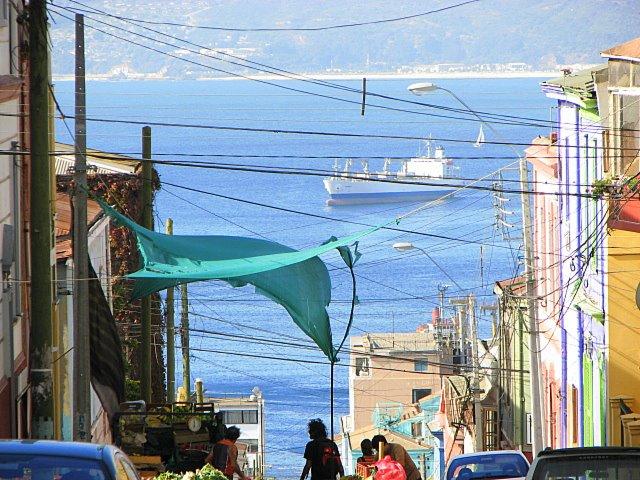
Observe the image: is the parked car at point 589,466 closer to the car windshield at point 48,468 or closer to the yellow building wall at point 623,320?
the car windshield at point 48,468

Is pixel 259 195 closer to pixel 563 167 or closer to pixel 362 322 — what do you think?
pixel 362 322

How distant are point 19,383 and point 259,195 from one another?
5507 inches

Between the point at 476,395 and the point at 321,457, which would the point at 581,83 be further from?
the point at 476,395

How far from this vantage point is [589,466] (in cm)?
1145

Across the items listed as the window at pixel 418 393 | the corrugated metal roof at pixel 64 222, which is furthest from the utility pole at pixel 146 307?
the window at pixel 418 393

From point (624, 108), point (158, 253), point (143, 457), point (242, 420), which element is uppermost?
point (624, 108)

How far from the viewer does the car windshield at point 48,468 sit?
29.4 ft

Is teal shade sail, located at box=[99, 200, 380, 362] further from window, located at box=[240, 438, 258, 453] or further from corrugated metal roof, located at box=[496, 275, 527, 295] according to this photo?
window, located at box=[240, 438, 258, 453]

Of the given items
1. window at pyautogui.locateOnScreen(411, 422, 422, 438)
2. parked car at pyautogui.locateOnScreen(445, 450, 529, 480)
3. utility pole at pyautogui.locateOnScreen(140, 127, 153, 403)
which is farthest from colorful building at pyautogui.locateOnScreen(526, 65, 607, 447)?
window at pyautogui.locateOnScreen(411, 422, 422, 438)

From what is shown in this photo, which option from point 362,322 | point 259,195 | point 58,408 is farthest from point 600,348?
point 259,195

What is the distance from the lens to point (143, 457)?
1955 cm

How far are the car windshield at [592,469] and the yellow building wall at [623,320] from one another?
14.4 m

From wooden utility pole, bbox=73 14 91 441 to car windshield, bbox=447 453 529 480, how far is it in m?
4.52

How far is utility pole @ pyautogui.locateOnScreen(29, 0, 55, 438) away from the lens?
15.1m
